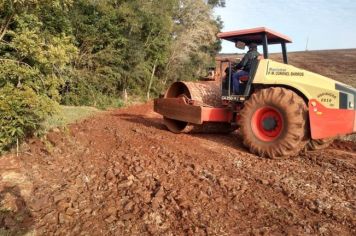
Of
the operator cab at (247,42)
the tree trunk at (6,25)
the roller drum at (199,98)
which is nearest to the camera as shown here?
the tree trunk at (6,25)

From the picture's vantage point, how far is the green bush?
18.0ft

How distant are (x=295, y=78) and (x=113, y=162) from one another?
3.46 metres

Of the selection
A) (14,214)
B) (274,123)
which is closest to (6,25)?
(14,214)

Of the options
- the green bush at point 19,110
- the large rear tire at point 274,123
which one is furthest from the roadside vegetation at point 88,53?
the large rear tire at point 274,123

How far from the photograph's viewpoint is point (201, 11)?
2453 cm

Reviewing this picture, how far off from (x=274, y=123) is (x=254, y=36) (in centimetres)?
195

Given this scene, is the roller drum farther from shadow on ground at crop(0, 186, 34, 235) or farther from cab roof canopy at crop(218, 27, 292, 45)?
shadow on ground at crop(0, 186, 34, 235)

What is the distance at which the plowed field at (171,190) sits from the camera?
4.10 m

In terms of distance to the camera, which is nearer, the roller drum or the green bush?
the green bush

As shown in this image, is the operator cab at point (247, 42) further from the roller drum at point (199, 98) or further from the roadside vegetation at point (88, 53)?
the roadside vegetation at point (88, 53)

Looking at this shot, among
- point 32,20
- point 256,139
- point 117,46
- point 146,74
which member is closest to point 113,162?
point 256,139

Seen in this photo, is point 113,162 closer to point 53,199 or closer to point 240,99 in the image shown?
point 53,199

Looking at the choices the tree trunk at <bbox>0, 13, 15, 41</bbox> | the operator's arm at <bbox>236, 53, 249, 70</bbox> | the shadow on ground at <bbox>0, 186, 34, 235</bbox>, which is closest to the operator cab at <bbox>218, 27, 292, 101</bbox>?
the operator's arm at <bbox>236, 53, 249, 70</bbox>

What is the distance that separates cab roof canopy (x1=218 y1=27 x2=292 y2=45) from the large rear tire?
129cm
